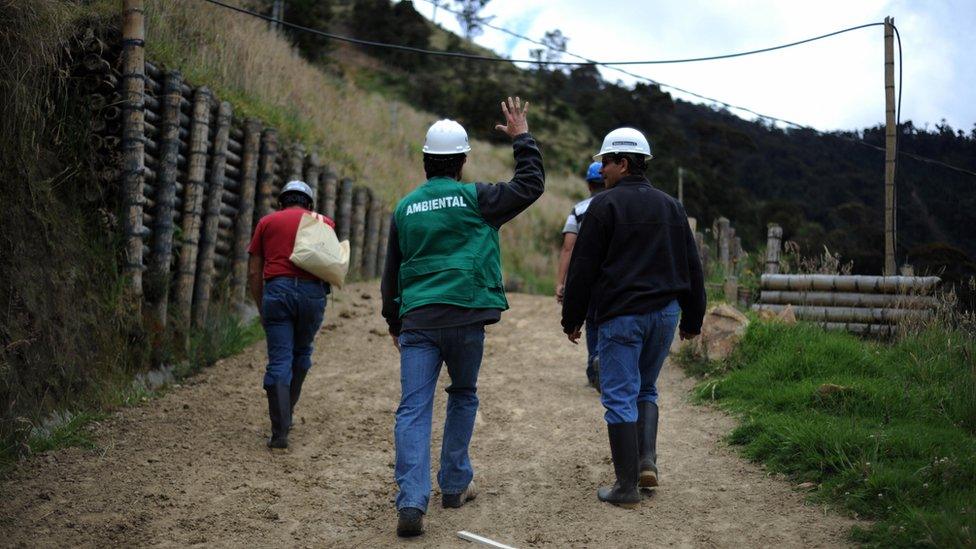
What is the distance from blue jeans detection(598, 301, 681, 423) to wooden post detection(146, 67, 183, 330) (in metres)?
5.20

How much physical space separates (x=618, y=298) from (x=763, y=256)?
9.41 m

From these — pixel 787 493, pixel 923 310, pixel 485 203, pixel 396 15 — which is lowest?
pixel 787 493

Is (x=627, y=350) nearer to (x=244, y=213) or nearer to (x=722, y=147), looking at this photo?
(x=244, y=213)

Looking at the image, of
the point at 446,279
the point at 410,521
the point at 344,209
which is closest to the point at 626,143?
the point at 446,279

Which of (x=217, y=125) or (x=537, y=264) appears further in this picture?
(x=537, y=264)

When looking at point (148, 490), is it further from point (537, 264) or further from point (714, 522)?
point (537, 264)

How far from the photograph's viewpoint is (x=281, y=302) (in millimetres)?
7000

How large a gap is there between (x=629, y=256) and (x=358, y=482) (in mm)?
2416

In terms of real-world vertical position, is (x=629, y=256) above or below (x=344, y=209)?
below

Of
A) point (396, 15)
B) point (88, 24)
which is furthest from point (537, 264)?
point (396, 15)

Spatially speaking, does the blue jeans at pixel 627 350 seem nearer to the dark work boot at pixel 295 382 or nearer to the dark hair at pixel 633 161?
the dark hair at pixel 633 161

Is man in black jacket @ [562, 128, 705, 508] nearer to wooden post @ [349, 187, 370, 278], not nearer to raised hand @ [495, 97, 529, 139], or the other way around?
raised hand @ [495, 97, 529, 139]

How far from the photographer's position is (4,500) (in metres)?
5.45

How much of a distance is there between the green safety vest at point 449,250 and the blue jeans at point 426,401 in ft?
0.57
